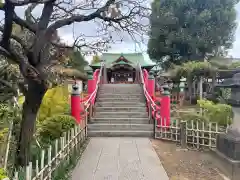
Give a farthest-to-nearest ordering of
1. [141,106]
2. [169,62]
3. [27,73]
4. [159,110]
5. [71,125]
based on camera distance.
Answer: [169,62], [141,106], [159,110], [71,125], [27,73]

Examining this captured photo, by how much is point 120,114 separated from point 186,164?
5.65 m

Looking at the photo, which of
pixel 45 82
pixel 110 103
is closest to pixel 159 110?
pixel 110 103

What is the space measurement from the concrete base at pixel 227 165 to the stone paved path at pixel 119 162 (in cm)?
125

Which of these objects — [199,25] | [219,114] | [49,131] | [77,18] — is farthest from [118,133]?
[199,25]

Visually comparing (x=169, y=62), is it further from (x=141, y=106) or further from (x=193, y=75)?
(x=141, y=106)

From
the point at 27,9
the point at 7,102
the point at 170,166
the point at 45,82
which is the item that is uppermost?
the point at 27,9

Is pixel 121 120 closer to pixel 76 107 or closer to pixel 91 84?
pixel 76 107

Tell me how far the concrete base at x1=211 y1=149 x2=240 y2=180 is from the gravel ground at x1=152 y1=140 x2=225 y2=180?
0.43 ft

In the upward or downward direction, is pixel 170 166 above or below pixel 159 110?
below

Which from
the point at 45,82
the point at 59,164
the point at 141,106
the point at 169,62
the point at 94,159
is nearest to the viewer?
the point at 45,82

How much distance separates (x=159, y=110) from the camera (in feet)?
33.3

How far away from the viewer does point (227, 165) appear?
5473 millimetres

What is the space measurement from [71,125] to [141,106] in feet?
18.9

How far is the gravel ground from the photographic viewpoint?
17.7 feet
